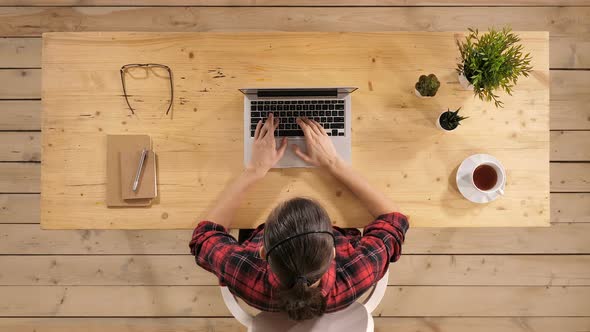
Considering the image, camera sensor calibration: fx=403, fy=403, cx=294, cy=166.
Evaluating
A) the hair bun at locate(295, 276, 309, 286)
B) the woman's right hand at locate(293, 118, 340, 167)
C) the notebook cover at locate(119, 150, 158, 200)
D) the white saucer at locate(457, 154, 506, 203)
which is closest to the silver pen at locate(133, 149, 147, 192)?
the notebook cover at locate(119, 150, 158, 200)

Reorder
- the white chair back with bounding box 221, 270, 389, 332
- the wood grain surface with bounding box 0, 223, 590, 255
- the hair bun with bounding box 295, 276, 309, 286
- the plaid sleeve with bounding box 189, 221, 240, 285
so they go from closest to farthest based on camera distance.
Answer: the hair bun with bounding box 295, 276, 309, 286 → the white chair back with bounding box 221, 270, 389, 332 → the plaid sleeve with bounding box 189, 221, 240, 285 → the wood grain surface with bounding box 0, 223, 590, 255

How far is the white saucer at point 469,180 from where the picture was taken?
125 cm

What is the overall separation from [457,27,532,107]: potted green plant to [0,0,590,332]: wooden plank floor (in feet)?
2.77

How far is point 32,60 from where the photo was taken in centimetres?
195

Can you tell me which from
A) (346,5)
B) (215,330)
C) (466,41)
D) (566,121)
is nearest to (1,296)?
(215,330)

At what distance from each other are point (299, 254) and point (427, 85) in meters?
0.68

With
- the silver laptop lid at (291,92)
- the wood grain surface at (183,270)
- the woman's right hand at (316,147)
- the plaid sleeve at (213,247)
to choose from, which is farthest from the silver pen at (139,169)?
the wood grain surface at (183,270)

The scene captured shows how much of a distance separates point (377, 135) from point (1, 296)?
1953 millimetres

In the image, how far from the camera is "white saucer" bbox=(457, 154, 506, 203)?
4.11ft

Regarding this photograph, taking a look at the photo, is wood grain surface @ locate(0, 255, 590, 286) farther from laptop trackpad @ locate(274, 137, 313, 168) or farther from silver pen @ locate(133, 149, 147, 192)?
laptop trackpad @ locate(274, 137, 313, 168)

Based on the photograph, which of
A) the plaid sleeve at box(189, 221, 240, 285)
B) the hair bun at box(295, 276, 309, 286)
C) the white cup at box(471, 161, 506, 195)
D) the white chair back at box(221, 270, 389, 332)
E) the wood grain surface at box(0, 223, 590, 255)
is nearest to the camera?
the hair bun at box(295, 276, 309, 286)

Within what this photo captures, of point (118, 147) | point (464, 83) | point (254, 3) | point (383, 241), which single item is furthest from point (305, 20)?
point (383, 241)

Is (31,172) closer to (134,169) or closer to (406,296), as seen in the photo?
(134,169)

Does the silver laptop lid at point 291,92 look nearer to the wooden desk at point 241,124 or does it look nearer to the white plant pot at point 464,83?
the wooden desk at point 241,124
